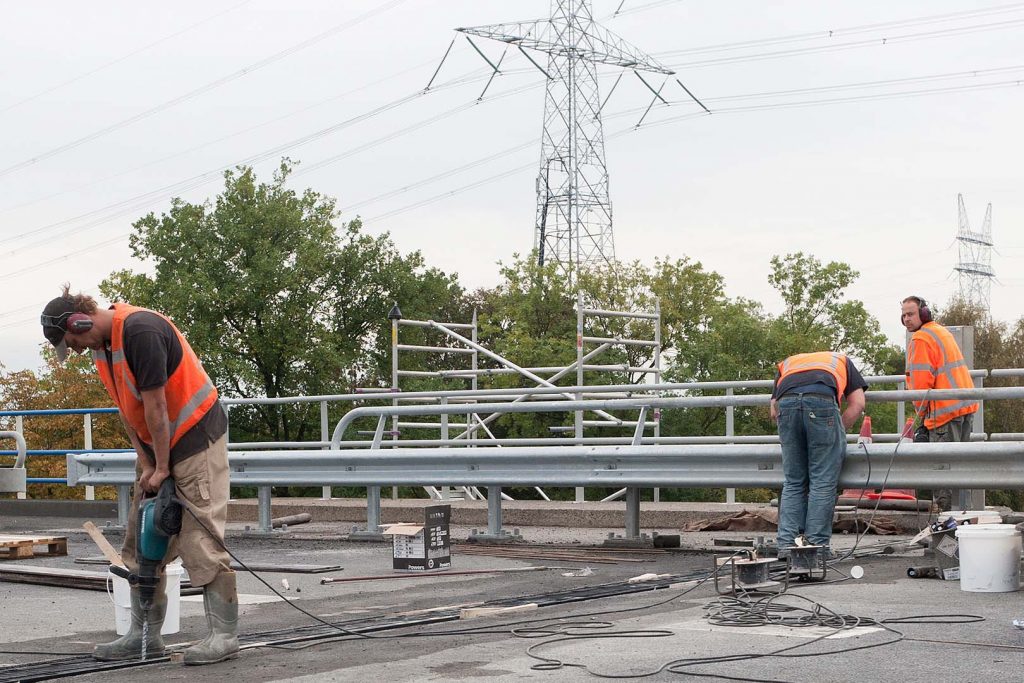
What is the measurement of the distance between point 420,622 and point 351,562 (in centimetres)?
381

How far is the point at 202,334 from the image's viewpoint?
49.4m

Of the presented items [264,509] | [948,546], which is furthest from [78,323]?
[264,509]

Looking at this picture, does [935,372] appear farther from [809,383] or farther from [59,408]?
[59,408]

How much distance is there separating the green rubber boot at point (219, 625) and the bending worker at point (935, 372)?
21.2ft

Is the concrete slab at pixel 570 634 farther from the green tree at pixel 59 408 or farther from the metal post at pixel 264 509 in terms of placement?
the green tree at pixel 59 408

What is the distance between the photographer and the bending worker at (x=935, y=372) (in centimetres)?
1083

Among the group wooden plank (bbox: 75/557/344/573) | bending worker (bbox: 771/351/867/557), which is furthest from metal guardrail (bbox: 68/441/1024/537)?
wooden plank (bbox: 75/557/344/573)

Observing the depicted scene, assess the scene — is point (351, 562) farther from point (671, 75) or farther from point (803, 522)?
point (671, 75)

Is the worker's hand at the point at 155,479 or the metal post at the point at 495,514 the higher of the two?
the worker's hand at the point at 155,479

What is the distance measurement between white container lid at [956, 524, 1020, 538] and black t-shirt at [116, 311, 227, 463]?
4335mm

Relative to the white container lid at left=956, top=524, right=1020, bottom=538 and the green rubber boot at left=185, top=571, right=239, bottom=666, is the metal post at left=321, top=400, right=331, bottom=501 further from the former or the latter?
the green rubber boot at left=185, top=571, right=239, bottom=666

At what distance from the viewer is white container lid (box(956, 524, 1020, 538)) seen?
25.6 ft

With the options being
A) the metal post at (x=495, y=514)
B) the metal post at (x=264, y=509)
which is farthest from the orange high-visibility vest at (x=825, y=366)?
the metal post at (x=264, y=509)

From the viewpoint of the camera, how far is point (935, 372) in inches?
428
